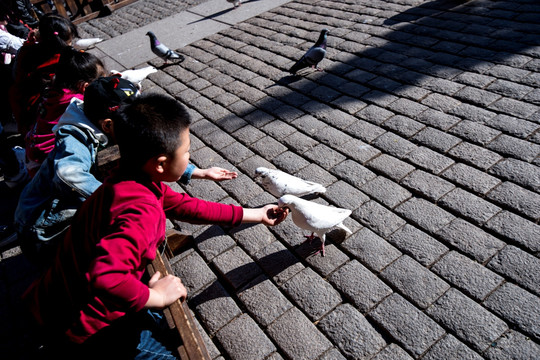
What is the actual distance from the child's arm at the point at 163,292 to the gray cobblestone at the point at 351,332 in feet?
3.25

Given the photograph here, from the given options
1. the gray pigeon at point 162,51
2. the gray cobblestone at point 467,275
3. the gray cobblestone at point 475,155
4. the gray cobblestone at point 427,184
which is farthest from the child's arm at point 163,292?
the gray pigeon at point 162,51

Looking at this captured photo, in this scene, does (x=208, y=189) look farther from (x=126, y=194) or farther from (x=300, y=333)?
(x=126, y=194)

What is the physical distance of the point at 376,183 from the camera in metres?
3.62

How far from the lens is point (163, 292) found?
2.09m

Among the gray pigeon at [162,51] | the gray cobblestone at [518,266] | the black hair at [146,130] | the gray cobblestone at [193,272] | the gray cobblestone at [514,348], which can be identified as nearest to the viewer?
the black hair at [146,130]

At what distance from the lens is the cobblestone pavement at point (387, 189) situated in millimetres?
2576

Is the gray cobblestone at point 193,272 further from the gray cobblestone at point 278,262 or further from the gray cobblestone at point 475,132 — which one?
the gray cobblestone at point 475,132

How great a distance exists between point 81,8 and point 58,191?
9902 mm

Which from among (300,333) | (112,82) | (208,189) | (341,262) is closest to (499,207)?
(341,262)

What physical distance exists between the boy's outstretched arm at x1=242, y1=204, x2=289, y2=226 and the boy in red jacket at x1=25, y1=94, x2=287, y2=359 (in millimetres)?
614

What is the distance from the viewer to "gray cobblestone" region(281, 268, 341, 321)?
2.74 metres

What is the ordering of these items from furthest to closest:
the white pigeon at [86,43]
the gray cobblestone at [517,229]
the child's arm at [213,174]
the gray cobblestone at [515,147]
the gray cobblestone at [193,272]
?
the white pigeon at [86,43] < the gray cobblestone at [515,147] < the gray cobblestone at [193,272] < the child's arm at [213,174] < the gray cobblestone at [517,229]

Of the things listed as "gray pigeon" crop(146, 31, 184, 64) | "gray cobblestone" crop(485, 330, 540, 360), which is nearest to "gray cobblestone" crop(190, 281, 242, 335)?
"gray cobblestone" crop(485, 330, 540, 360)

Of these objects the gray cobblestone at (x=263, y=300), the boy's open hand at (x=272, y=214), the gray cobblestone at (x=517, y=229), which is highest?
the boy's open hand at (x=272, y=214)
